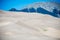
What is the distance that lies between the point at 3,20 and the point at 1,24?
3.1 inches

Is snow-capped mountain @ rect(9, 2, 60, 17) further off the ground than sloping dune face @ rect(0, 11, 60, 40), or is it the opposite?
snow-capped mountain @ rect(9, 2, 60, 17)

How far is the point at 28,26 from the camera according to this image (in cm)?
171

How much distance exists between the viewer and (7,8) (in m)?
1.82

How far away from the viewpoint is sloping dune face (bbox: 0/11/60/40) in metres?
1.55

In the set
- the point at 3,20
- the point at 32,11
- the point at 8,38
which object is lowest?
the point at 8,38

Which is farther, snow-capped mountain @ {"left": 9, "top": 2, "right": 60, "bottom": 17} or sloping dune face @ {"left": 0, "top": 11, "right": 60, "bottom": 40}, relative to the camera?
snow-capped mountain @ {"left": 9, "top": 2, "right": 60, "bottom": 17}

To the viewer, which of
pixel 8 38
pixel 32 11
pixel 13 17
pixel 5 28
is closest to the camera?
pixel 8 38

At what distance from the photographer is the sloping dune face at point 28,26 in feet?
5.09

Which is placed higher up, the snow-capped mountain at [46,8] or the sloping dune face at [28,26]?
the snow-capped mountain at [46,8]

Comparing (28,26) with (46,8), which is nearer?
(28,26)

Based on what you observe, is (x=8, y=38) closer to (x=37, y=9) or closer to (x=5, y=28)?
(x=5, y=28)

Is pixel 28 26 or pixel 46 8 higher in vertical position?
pixel 46 8

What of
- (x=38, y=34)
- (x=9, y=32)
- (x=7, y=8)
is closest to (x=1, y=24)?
(x=9, y=32)

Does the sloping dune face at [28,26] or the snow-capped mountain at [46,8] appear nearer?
the sloping dune face at [28,26]
